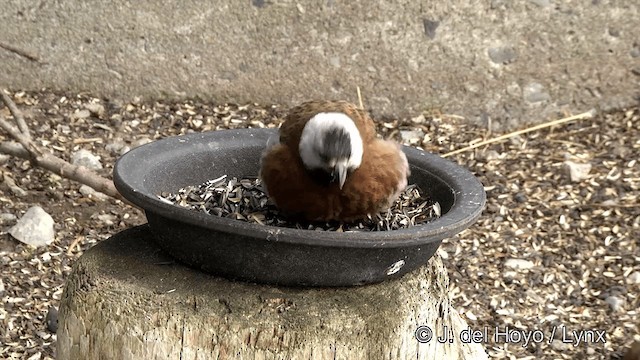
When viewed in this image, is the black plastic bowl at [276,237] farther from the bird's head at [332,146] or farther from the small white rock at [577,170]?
the small white rock at [577,170]

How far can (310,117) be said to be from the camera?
7.84 ft

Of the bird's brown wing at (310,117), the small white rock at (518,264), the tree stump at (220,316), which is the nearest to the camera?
the tree stump at (220,316)

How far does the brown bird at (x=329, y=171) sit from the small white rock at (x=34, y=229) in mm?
1697

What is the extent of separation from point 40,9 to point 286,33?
1.20 m

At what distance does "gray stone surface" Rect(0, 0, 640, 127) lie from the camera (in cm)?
446

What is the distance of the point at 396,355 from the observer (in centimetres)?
224

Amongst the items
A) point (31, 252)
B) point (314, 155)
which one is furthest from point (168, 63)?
point (314, 155)

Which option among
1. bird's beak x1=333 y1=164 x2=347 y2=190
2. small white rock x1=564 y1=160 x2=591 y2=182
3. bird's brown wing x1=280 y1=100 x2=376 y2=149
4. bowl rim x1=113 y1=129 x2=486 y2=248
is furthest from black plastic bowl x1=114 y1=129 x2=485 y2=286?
small white rock x1=564 y1=160 x2=591 y2=182

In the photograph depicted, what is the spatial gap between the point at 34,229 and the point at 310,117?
183 centimetres

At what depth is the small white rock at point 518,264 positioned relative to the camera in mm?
3902

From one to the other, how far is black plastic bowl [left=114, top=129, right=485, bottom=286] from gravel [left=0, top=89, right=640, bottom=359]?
120 cm

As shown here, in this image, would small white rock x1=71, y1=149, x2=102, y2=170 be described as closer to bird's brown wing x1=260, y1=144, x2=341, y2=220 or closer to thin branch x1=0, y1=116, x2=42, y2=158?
thin branch x1=0, y1=116, x2=42, y2=158

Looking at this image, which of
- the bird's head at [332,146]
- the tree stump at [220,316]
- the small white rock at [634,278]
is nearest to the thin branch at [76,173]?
the tree stump at [220,316]

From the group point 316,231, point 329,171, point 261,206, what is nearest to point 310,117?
point 329,171
